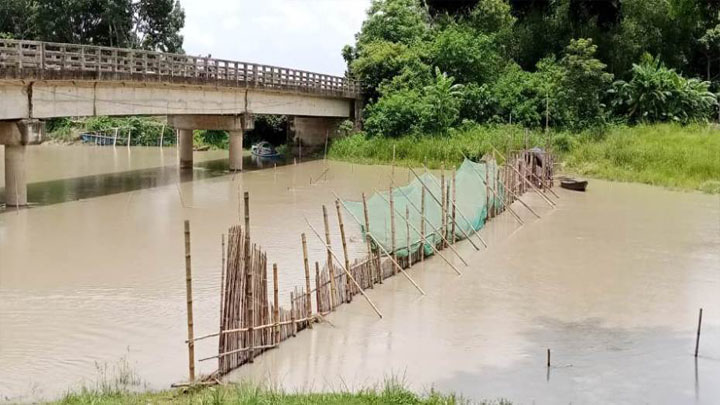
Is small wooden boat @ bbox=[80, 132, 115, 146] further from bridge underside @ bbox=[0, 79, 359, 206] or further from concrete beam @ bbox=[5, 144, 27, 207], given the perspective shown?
concrete beam @ bbox=[5, 144, 27, 207]

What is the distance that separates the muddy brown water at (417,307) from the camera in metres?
8.77

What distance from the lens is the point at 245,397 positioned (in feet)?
22.6

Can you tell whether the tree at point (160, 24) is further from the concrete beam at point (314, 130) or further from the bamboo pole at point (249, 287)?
the bamboo pole at point (249, 287)

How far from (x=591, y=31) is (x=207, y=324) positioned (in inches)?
1247

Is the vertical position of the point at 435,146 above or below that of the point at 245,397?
above

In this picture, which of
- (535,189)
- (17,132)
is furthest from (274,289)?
(535,189)

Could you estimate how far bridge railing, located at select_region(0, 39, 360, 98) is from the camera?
18.5 metres

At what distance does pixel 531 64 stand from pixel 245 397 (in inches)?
1431

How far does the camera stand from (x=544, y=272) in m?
14.3

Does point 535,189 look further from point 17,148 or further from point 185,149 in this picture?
point 185,149

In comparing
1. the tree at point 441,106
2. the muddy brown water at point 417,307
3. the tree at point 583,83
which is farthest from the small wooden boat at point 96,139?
the tree at point 583,83

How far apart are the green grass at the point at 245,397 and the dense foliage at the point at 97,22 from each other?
1771 inches

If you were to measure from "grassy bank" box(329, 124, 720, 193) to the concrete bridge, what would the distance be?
3.41 meters

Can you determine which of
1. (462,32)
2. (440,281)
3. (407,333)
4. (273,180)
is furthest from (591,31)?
(407,333)
